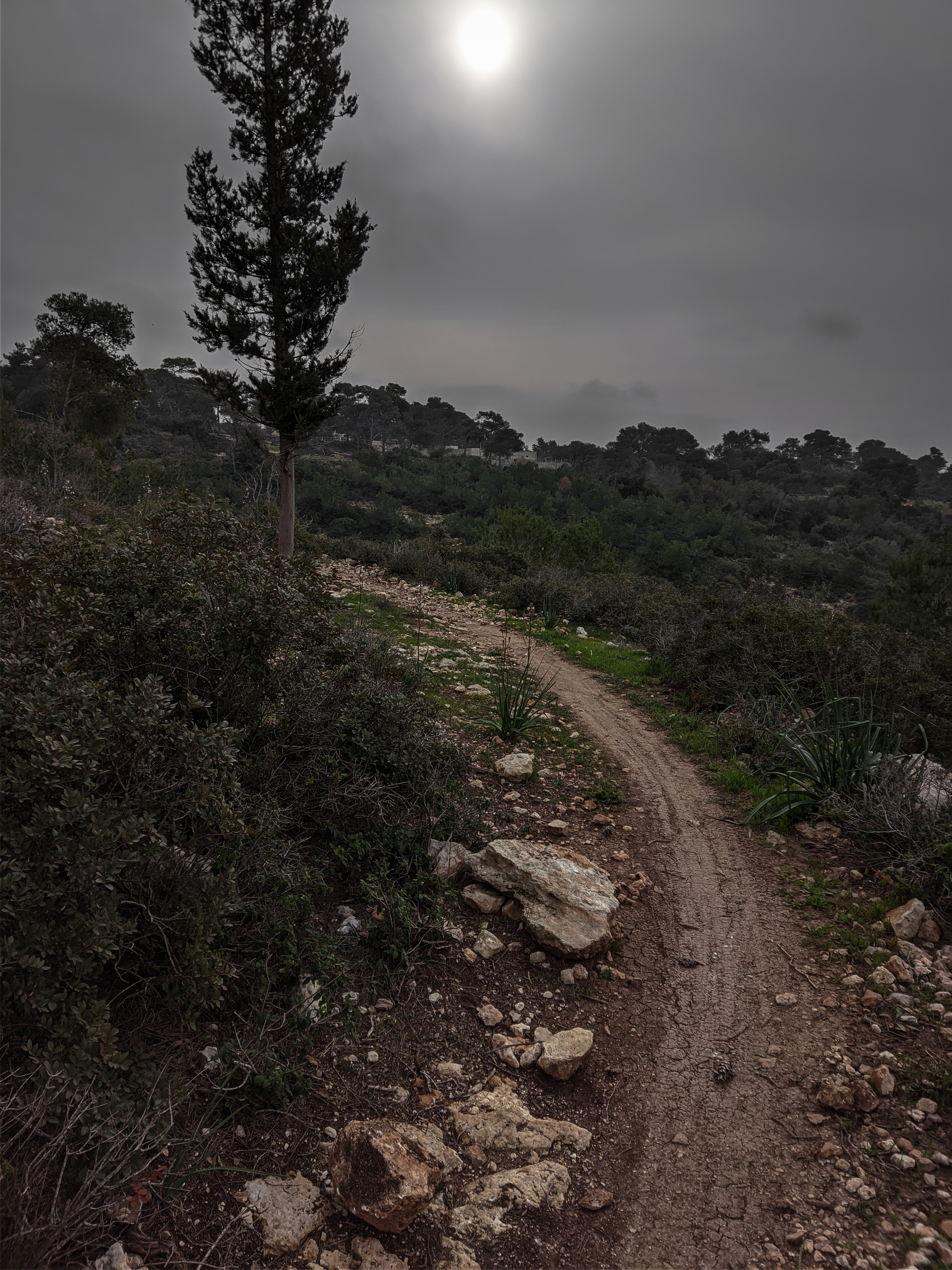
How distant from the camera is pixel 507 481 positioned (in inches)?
1900

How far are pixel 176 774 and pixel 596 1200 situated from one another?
7.08 feet

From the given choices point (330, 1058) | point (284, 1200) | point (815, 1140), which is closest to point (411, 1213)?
point (284, 1200)

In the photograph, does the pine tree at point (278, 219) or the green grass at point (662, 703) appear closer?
the green grass at point (662, 703)

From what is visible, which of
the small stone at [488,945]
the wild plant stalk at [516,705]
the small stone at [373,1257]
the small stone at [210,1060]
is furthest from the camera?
the wild plant stalk at [516,705]

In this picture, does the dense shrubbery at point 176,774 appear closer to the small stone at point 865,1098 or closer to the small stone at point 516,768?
the small stone at point 516,768

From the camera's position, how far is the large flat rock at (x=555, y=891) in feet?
10.3

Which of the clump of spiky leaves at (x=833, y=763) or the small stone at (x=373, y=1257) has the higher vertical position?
the clump of spiky leaves at (x=833, y=763)

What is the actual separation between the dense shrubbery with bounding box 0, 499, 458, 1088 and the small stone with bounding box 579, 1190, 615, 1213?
1.32m

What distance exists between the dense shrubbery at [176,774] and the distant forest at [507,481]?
736cm

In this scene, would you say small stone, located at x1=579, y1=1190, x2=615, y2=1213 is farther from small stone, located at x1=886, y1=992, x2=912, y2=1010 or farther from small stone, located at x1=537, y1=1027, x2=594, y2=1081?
small stone, located at x1=886, y1=992, x2=912, y2=1010

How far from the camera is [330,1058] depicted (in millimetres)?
2436

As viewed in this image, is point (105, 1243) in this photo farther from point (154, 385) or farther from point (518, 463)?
point (154, 385)

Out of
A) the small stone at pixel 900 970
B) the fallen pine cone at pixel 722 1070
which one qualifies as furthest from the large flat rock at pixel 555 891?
the small stone at pixel 900 970

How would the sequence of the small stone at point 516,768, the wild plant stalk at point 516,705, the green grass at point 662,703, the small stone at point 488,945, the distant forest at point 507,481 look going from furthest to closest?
the distant forest at point 507,481, the wild plant stalk at point 516,705, the green grass at point 662,703, the small stone at point 516,768, the small stone at point 488,945
